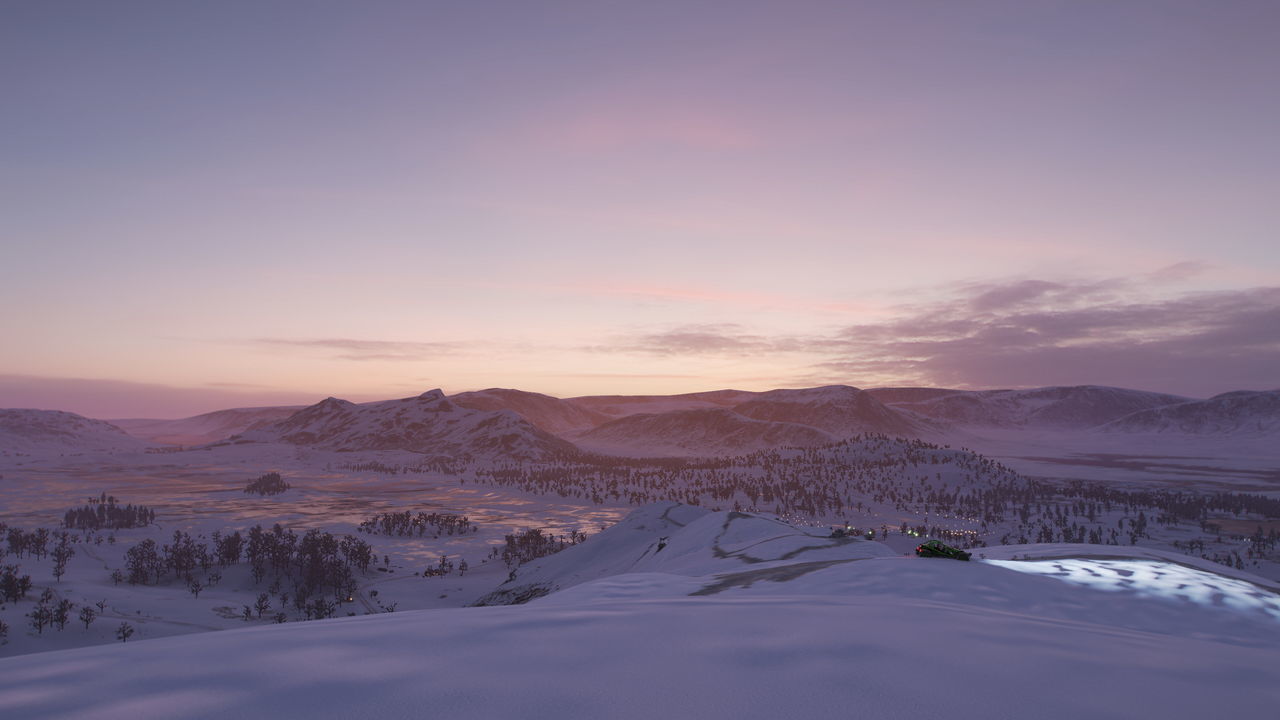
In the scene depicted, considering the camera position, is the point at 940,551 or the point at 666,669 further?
the point at 940,551

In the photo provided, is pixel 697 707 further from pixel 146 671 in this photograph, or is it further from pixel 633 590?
pixel 633 590

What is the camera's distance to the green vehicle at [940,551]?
47.4 feet

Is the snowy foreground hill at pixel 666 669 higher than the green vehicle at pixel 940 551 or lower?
higher

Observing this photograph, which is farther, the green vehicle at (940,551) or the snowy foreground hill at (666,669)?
the green vehicle at (940,551)

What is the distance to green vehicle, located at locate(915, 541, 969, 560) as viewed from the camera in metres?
14.4

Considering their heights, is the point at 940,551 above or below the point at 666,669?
below

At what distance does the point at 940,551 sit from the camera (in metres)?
14.8

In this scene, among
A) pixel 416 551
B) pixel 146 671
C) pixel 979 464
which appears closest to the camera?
pixel 146 671

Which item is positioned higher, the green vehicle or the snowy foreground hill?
the snowy foreground hill

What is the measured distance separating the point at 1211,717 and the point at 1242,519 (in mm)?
121747

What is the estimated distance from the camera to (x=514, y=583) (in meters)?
44.2

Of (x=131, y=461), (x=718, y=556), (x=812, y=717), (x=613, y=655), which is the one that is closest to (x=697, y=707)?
(x=812, y=717)

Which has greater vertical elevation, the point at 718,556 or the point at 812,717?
the point at 812,717

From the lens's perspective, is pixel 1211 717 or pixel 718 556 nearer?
pixel 1211 717
